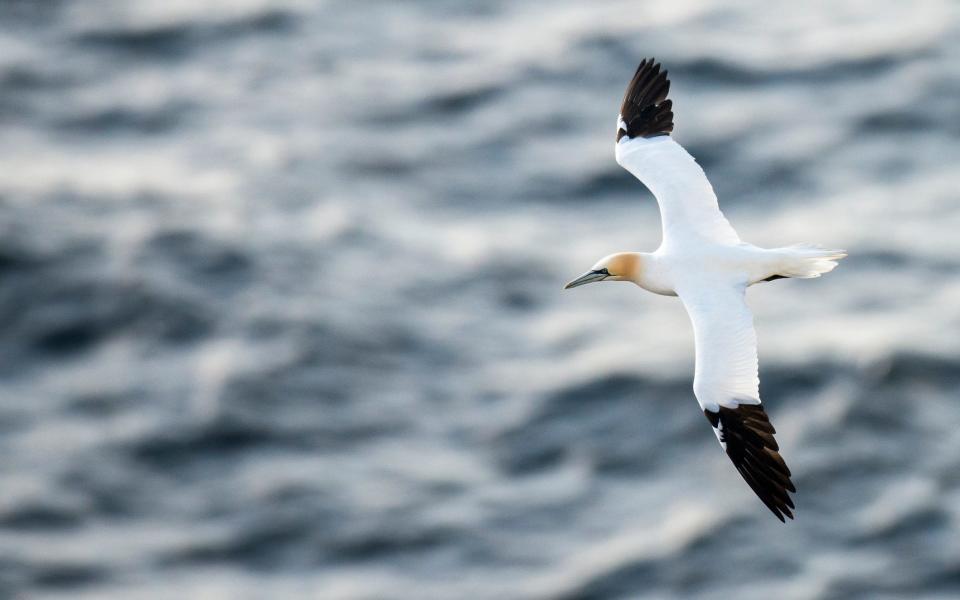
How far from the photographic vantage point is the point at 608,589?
2628cm

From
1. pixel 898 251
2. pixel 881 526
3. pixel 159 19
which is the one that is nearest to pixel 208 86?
pixel 159 19

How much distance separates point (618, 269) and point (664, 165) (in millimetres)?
1169

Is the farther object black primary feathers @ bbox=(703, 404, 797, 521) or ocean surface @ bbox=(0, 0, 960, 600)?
ocean surface @ bbox=(0, 0, 960, 600)

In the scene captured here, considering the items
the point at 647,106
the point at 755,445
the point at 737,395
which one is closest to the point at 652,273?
the point at 737,395

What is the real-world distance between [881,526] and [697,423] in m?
3.59

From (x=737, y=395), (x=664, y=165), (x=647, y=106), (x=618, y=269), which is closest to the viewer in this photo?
(x=737, y=395)

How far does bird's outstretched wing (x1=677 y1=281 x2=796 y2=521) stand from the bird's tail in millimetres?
491

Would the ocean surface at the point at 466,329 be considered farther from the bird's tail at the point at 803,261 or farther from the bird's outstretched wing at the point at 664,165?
the bird's tail at the point at 803,261

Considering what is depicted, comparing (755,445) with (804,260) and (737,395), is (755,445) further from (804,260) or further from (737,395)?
(804,260)

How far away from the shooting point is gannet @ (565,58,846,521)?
11.9m

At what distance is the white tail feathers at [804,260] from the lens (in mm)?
12133

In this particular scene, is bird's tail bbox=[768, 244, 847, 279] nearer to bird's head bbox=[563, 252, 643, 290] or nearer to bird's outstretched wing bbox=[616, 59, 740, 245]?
bird's outstretched wing bbox=[616, 59, 740, 245]

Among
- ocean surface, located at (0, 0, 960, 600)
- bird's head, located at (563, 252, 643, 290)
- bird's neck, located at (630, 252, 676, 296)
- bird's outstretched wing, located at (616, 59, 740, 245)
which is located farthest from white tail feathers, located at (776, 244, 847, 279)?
ocean surface, located at (0, 0, 960, 600)

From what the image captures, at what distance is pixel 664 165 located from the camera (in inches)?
531
